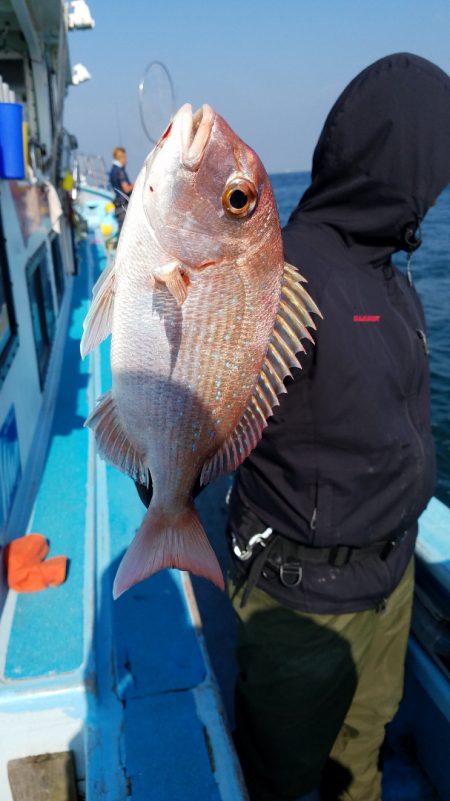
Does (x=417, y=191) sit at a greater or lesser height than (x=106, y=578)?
greater

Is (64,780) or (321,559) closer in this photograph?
(321,559)

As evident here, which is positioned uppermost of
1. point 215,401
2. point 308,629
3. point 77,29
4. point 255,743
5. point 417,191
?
point 77,29

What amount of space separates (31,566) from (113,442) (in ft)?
4.68

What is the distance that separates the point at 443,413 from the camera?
5.81 metres

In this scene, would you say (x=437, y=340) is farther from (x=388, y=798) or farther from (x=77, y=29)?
(x=77, y=29)

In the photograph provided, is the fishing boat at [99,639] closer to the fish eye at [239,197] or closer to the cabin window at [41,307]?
the cabin window at [41,307]

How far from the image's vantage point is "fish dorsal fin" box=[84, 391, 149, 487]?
1.37 m

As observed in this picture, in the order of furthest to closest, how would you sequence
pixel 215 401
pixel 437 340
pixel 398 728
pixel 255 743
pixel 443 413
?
pixel 437 340 → pixel 443 413 → pixel 398 728 → pixel 255 743 → pixel 215 401

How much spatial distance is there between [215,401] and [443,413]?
5.09 meters

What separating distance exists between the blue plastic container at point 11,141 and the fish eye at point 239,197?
2096 millimetres

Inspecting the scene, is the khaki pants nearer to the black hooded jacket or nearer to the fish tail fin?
the black hooded jacket

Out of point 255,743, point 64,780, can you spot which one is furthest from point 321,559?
point 64,780

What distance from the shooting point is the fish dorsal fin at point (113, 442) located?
1368 millimetres

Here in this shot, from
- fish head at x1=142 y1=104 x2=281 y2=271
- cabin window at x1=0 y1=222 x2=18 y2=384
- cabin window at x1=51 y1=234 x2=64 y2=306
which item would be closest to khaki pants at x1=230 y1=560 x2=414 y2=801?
fish head at x1=142 y1=104 x2=281 y2=271
